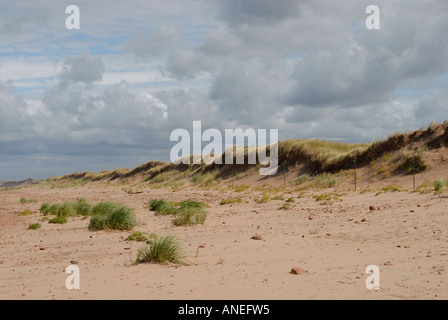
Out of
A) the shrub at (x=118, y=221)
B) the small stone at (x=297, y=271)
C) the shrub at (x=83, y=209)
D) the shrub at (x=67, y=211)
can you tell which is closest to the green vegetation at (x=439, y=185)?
the small stone at (x=297, y=271)

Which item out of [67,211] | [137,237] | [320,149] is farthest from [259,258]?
[320,149]

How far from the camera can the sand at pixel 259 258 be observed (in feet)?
23.8

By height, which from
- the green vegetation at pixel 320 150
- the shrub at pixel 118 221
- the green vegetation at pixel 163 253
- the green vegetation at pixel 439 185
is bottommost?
the green vegetation at pixel 163 253

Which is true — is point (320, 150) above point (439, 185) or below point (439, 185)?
above

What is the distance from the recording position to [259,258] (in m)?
10.0

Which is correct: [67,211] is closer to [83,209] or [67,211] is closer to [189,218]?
[83,209]

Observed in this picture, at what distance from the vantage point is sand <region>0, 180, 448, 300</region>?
7.26 m

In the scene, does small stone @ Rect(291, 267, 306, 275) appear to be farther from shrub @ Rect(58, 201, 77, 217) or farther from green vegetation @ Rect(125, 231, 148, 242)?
shrub @ Rect(58, 201, 77, 217)

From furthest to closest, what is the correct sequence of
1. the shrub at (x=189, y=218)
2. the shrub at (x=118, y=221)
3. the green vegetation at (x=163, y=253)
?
the shrub at (x=189, y=218), the shrub at (x=118, y=221), the green vegetation at (x=163, y=253)

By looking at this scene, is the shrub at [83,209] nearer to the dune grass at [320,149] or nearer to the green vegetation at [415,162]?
the green vegetation at [415,162]

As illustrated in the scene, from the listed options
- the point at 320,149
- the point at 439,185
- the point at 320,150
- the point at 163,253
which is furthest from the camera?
the point at 320,149
